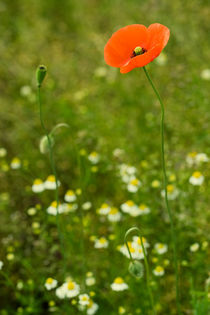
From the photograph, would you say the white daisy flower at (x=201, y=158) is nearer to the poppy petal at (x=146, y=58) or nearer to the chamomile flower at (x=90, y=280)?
the chamomile flower at (x=90, y=280)

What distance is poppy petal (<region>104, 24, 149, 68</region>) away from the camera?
1383 millimetres

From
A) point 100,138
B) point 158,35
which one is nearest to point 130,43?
point 158,35

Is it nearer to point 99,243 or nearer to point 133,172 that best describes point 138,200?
point 133,172

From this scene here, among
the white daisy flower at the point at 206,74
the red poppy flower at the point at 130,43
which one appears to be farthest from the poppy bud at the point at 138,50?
the white daisy flower at the point at 206,74

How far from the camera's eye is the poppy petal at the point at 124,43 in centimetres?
138

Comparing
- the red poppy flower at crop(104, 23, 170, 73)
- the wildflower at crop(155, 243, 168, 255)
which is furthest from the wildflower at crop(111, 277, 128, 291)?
the red poppy flower at crop(104, 23, 170, 73)

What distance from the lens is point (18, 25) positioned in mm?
4426

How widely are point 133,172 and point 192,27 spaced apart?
5.00 ft

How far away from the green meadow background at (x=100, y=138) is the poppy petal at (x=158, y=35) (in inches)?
31.6

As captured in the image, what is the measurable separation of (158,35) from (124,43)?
140 mm

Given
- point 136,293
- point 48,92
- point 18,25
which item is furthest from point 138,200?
point 18,25

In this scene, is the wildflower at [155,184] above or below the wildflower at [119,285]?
above

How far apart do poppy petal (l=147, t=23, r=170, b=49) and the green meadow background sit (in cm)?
80

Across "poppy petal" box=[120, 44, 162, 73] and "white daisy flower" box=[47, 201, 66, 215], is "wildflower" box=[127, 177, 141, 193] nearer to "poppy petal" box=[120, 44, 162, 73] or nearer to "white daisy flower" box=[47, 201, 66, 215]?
"white daisy flower" box=[47, 201, 66, 215]
